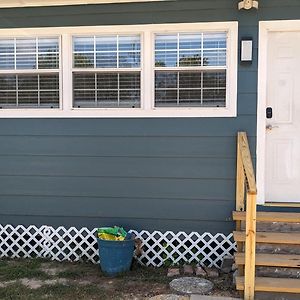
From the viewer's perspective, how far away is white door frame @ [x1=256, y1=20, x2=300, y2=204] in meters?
4.51

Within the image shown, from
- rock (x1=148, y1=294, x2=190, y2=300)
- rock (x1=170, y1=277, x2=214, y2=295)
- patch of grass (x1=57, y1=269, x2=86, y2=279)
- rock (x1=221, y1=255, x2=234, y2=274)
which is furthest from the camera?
→ rock (x1=221, y1=255, x2=234, y2=274)

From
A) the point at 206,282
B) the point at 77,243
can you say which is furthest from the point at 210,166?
the point at 77,243

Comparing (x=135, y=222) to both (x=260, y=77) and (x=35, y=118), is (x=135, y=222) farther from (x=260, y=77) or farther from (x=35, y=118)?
(x=260, y=77)

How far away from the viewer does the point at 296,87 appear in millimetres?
4586

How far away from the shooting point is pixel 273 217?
169 inches

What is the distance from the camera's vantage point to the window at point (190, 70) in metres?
4.65

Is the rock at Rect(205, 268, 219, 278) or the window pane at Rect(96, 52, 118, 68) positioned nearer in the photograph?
the rock at Rect(205, 268, 219, 278)

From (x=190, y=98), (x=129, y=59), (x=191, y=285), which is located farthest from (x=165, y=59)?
(x=191, y=285)

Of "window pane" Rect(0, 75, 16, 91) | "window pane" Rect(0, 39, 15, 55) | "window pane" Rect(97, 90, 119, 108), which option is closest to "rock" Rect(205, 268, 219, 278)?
"window pane" Rect(97, 90, 119, 108)

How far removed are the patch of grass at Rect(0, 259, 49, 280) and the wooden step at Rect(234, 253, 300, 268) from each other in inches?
75.1

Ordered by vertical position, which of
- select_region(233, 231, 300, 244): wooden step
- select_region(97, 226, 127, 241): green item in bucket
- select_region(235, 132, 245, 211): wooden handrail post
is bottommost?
select_region(97, 226, 127, 241): green item in bucket

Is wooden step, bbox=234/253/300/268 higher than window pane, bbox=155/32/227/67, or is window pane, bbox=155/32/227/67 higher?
window pane, bbox=155/32/227/67

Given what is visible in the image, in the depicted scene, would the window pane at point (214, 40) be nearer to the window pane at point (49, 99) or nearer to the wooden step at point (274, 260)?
the window pane at point (49, 99)

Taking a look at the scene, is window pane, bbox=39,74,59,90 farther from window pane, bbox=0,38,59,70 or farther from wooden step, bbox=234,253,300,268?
wooden step, bbox=234,253,300,268
